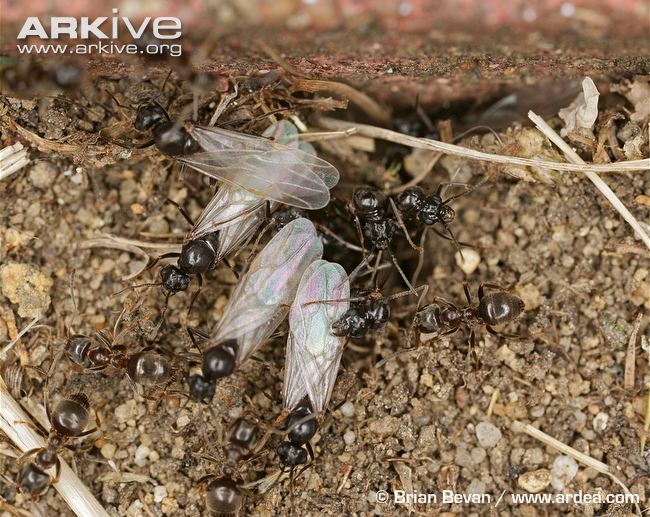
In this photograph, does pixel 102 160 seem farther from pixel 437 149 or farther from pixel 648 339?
pixel 648 339

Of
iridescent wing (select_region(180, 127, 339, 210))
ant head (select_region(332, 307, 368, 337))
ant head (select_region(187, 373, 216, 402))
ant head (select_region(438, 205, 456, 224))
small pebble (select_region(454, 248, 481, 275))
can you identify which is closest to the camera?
ant head (select_region(187, 373, 216, 402))

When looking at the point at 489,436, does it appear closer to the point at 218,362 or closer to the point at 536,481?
the point at 536,481

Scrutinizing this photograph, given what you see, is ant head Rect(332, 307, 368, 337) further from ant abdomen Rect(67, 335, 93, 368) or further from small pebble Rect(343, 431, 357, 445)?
ant abdomen Rect(67, 335, 93, 368)

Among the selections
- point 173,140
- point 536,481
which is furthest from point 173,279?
point 536,481

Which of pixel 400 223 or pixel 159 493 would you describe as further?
pixel 400 223

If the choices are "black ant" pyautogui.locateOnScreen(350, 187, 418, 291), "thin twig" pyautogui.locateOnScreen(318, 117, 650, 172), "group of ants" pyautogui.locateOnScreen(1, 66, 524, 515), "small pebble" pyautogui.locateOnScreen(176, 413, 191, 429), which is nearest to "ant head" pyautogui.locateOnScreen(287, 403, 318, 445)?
"group of ants" pyautogui.locateOnScreen(1, 66, 524, 515)

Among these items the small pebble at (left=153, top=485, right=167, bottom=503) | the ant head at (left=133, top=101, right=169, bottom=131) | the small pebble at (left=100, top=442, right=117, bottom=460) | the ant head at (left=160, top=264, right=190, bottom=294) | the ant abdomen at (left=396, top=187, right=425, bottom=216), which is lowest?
the small pebble at (left=153, top=485, right=167, bottom=503)

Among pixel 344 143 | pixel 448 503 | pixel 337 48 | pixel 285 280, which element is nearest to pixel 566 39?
pixel 337 48
